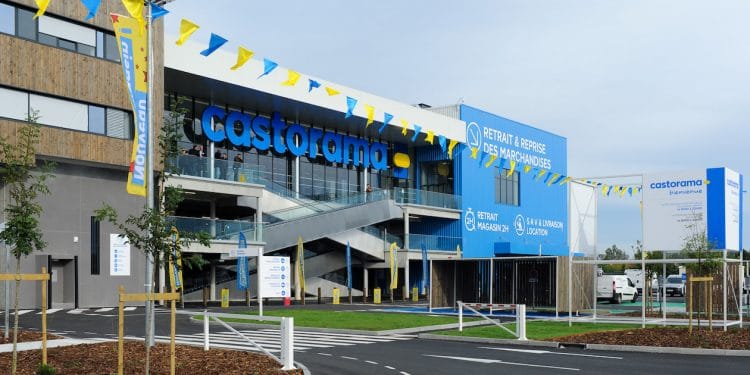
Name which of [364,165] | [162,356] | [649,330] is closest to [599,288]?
[364,165]

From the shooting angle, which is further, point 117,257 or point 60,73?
point 117,257

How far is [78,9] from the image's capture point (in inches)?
1425

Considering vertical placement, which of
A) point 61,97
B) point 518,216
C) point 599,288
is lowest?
point 599,288

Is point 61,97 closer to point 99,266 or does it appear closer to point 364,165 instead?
point 99,266

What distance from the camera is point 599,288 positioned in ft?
162

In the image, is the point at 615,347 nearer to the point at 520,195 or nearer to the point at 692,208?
the point at 692,208

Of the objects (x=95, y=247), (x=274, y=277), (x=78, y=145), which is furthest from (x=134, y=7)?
(x=95, y=247)

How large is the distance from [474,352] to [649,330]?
6.78m

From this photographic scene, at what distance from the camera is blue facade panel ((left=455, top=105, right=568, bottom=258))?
63156mm

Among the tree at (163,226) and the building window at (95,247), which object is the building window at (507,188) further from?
the tree at (163,226)

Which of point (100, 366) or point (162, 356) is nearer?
point (100, 366)

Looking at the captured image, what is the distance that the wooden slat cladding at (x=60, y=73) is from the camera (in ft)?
110

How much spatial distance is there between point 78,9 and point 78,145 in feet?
19.6

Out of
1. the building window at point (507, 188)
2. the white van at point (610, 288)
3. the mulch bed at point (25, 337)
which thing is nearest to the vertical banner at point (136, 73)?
the mulch bed at point (25, 337)
